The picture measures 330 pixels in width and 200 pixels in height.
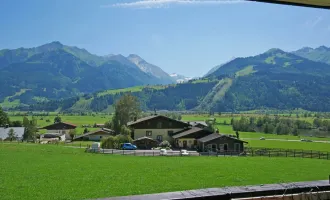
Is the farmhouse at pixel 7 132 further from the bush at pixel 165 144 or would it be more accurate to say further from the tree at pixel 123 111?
the bush at pixel 165 144

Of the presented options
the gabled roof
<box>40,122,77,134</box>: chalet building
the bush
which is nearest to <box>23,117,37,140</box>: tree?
the gabled roof

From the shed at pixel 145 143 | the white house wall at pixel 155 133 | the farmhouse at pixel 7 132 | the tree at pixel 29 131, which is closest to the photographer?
the shed at pixel 145 143

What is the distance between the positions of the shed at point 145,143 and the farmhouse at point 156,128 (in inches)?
86.9

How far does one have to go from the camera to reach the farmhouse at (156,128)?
2095 inches

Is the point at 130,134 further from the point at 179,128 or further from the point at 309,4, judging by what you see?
the point at 309,4

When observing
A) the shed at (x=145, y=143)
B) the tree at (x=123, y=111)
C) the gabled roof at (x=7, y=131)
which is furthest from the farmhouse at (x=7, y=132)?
the shed at (x=145, y=143)

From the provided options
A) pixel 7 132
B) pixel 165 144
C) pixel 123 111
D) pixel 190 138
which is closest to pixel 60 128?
pixel 7 132

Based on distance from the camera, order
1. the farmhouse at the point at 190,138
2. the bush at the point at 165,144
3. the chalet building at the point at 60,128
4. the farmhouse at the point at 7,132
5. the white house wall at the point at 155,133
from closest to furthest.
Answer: the farmhouse at the point at 190,138
the bush at the point at 165,144
the white house wall at the point at 155,133
the farmhouse at the point at 7,132
the chalet building at the point at 60,128

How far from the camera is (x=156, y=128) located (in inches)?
2117

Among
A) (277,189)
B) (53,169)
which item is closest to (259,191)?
(277,189)

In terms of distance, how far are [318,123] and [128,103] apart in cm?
8537

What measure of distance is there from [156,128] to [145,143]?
387cm

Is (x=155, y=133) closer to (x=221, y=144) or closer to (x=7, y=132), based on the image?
(x=221, y=144)

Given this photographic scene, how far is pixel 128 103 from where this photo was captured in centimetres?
6869
